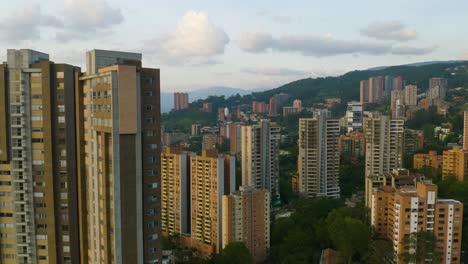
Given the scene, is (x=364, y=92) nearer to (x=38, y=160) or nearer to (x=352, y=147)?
(x=352, y=147)

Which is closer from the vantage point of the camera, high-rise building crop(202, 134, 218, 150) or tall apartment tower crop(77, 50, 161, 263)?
tall apartment tower crop(77, 50, 161, 263)

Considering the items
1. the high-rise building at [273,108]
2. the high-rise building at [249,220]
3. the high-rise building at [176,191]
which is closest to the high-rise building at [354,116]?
the high-rise building at [273,108]

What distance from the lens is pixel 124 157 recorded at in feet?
17.5

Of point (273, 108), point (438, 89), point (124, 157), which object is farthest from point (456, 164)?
point (273, 108)

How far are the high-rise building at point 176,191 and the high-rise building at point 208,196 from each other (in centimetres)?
53

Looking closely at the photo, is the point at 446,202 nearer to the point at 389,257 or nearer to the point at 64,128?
the point at 389,257

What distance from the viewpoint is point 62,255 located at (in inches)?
255

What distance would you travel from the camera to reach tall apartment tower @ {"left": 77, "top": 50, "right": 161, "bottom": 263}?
5258mm

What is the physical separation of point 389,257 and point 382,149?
9063 millimetres

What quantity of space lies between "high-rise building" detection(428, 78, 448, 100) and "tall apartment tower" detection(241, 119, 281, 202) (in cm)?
2125

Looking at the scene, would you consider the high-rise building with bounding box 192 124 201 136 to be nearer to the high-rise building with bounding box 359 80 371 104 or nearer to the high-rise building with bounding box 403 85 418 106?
the high-rise building with bounding box 359 80 371 104

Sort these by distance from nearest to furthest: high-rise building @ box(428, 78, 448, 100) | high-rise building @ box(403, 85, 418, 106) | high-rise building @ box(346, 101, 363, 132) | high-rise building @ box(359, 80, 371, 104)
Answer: high-rise building @ box(346, 101, 363, 132) → high-rise building @ box(428, 78, 448, 100) → high-rise building @ box(403, 85, 418, 106) → high-rise building @ box(359, 80, 371, 104)

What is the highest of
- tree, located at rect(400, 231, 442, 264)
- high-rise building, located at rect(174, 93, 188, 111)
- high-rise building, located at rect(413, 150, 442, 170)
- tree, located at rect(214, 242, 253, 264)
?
high-rise building, located at rect(174, 93, 188, 111)

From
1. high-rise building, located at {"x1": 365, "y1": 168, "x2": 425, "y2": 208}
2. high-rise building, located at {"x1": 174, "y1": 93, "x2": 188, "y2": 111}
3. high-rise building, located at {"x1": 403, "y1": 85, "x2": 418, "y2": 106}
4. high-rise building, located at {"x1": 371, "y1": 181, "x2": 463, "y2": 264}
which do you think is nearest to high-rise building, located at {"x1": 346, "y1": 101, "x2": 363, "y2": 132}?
high-rise building, located at {"x1": 403, "y1": 85, "x2": 418, "y2": 106}
